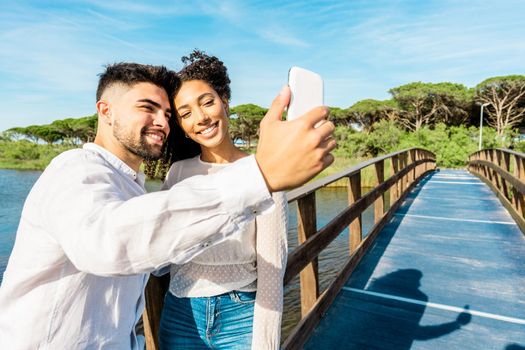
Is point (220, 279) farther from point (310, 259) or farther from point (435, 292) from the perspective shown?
point (435, 292)

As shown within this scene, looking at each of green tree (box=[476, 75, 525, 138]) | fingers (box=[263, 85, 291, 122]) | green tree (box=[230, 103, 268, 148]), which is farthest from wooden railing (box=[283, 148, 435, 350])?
green tree (box=[230, 103, 268, 148])

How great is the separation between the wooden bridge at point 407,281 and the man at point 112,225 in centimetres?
51

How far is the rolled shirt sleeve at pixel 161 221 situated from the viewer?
57 cm

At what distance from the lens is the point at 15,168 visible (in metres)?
44.9

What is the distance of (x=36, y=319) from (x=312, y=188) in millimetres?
1517

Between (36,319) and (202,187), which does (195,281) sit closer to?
(36,319)

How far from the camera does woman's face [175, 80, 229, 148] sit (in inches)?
56.0

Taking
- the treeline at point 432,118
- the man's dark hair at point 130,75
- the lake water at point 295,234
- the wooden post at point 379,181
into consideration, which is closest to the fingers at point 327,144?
the man's dark hair at point 130,75

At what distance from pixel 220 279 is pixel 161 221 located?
2.62ft

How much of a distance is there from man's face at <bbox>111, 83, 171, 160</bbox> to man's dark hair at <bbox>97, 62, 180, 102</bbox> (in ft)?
0.08

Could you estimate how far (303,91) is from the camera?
647 mm

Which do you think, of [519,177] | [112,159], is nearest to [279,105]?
[112,159]

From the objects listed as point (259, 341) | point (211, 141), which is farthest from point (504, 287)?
point (211, 141)

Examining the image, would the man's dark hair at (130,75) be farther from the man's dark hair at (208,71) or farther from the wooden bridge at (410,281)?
the wooden bridge at (410,281)
